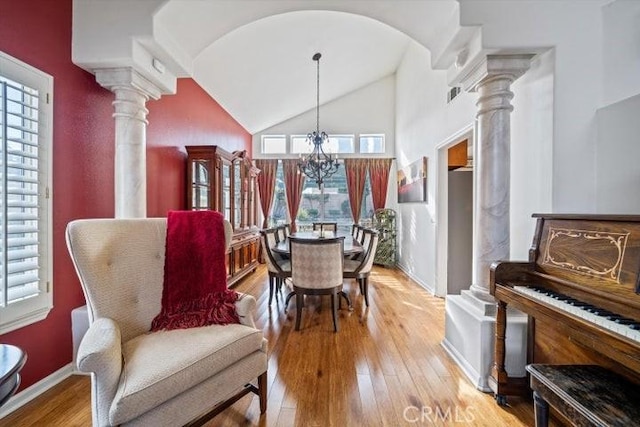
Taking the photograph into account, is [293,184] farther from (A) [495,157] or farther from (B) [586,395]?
(B) [586,395]

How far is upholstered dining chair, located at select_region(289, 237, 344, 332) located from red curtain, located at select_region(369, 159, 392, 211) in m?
3.79

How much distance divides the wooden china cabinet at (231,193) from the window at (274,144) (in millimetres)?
1237

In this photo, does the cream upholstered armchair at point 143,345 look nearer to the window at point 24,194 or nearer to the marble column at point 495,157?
the window at point 24,194

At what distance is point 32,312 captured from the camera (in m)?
1.75

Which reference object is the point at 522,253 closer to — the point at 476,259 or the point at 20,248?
the point at 476,259

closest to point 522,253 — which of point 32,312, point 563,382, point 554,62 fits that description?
point 563,382

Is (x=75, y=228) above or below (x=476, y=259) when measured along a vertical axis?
above

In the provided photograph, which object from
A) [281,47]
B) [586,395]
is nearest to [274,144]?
[281,47]

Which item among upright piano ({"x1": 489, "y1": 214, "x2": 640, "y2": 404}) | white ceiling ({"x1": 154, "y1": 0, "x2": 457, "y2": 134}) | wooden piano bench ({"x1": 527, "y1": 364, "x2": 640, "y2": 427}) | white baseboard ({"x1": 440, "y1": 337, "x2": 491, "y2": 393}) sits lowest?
white baseboard ({"x1": 440, "y1": 337, "x2": 491, "y2": 393})

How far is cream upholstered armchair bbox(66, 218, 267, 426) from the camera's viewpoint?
1140mm

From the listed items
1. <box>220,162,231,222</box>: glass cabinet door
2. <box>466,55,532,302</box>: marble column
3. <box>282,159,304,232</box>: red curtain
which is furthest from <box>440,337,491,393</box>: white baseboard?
<box>282,159,304,232</box>: red curtain

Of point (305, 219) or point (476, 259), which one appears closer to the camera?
point (476, 259)

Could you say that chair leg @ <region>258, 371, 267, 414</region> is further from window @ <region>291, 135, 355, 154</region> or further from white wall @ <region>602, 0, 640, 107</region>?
window @ <region>291, 135, 355, 154</region>

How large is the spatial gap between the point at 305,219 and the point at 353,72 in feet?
10.9
